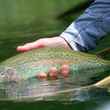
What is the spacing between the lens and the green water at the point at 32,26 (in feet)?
11.1

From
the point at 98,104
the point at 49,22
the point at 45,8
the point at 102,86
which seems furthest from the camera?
the point at 45,8

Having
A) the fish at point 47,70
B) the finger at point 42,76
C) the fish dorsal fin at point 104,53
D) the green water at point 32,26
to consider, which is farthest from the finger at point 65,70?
the green water at point 32,26

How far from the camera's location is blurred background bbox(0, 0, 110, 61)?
27.5 ft

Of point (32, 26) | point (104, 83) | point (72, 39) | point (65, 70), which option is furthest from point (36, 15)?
point (104, 83)

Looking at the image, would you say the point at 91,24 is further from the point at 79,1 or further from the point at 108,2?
the point at 79,1

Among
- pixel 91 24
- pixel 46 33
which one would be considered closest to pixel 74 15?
pixel 46 33

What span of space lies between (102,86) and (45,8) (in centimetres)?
735

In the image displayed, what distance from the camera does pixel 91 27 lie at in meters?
4.37

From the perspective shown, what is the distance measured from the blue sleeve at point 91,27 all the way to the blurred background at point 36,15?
3325mm

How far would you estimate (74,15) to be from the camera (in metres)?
10.3

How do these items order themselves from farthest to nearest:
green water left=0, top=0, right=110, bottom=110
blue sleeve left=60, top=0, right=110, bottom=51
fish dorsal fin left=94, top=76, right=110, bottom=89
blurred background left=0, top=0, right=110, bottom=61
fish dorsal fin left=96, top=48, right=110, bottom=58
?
blurred background left=0, top=0, right=110, bottom=61 < fish dorsal fin left=96, top=48, right=110, bottom=58 < blue sleeve left=60, top=0, right=110, bottom=51 < fish dorsal fin left=94, top=76, right=110, bottom=89 < green water left=0, top=0, right=110, bottom=110

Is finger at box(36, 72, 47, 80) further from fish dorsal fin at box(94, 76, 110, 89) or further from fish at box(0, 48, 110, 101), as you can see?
fish dorsal fin at box(94, 76, 110, 89)

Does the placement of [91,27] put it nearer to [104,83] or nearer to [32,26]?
[104,83]

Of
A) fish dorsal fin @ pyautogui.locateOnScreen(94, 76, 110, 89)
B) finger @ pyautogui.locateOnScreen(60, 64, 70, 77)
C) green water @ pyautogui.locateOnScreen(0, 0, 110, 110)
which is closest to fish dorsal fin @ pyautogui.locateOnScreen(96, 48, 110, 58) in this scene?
finger @ pyautogui.locateOnScreen(60, 64, 70, 77)
